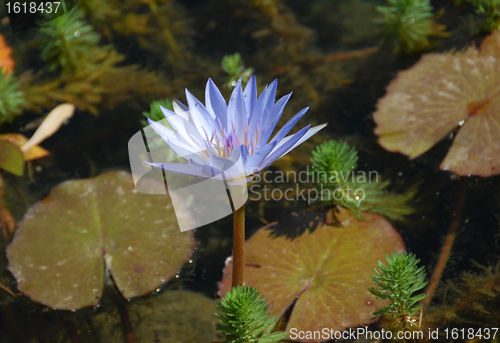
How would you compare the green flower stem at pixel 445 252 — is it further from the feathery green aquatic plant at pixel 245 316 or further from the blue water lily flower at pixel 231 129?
the blue water lily flower at pixel 231 129

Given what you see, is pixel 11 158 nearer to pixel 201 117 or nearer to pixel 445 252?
pixel 201 117

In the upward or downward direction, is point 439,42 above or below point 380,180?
above

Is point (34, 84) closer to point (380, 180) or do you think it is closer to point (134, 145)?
point (134, 145)

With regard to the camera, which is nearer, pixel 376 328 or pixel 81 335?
pixel 376 328

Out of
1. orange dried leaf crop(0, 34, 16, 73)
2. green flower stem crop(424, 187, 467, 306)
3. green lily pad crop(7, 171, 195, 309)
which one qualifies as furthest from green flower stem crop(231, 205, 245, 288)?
orange dried leaf crop(0, 34, 16, 73)

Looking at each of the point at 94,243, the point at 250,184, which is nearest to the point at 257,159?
the point at 250,184

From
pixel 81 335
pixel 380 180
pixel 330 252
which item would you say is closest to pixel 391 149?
pixel 380 180
